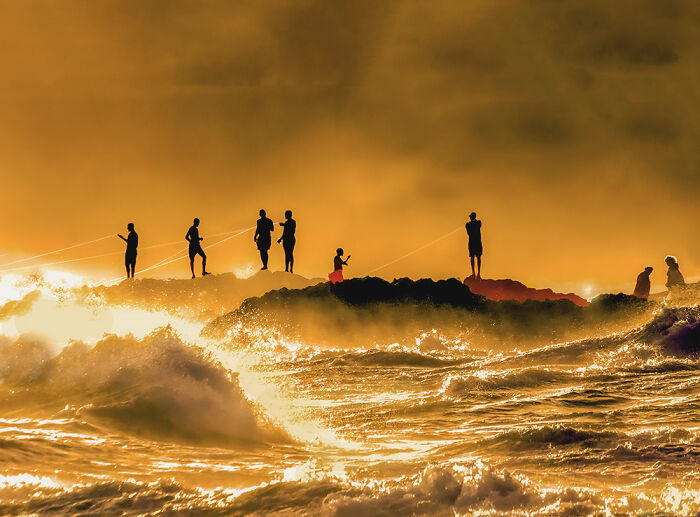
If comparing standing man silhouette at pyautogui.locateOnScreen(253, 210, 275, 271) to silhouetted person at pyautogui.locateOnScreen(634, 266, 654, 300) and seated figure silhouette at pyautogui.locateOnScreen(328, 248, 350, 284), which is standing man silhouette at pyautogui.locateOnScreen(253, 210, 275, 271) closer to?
seated figure silhouette at pyautogui.locateOnScreen(328, 248, 350, 284)

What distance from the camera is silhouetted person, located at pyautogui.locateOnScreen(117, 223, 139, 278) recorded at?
23.1 meters

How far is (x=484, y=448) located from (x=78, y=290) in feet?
60.7

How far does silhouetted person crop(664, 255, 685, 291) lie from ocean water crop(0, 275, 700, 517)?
2872 mm

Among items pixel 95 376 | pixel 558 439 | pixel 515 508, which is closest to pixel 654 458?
pixel 558 439

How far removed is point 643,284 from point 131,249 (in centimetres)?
1621

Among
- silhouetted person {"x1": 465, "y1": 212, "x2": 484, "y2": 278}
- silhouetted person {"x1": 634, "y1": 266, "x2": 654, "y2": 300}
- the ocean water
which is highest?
silhouetted person {"x1": 465, "y1": 212, "x2": 484, "y2": 278}

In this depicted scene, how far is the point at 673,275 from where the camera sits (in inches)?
811

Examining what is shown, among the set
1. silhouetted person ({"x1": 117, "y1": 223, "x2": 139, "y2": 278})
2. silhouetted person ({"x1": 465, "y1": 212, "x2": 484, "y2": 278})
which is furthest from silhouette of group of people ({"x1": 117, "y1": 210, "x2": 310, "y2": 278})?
silhouetted person ({"x1": 465, "y1": 212, "x2": 484, "y2": 278})

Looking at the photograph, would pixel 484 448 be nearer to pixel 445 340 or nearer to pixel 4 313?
pixel 4 313

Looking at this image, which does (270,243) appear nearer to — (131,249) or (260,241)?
(260,241)

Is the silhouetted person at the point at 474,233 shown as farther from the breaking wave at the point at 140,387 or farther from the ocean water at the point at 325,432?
the breaking wave at the point at 140,387

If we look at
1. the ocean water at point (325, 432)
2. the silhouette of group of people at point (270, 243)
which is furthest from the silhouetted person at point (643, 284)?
the ocean water at point (325, 432)

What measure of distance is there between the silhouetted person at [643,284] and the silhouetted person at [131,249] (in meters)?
15.9

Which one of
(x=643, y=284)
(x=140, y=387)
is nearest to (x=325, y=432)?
(x=140, y=387)
